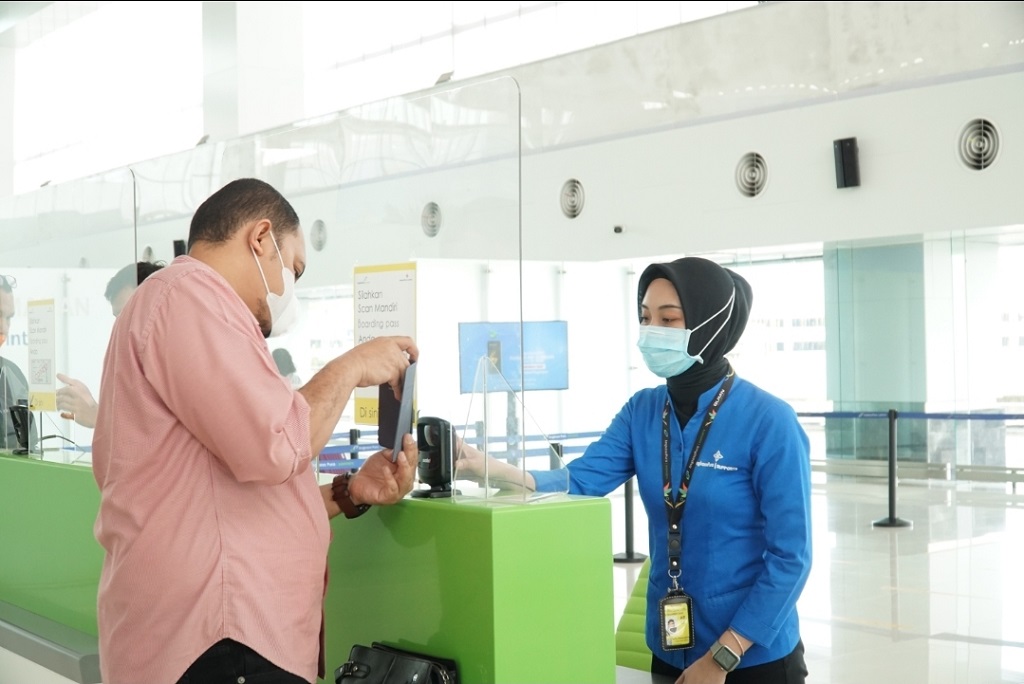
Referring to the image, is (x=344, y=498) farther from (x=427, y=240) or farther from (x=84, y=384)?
(x=84, y=384)

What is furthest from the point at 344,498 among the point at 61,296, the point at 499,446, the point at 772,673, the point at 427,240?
the point at 61,296

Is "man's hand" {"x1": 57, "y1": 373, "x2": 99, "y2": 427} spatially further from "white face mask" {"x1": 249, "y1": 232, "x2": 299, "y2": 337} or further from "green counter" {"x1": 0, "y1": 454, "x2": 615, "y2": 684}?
"white face mask" {"x1": 249, "y1": 232, "x2": 299, "y2": 337}

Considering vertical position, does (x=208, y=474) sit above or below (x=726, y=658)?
above

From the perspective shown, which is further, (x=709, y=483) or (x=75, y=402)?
(x=75, y=402)

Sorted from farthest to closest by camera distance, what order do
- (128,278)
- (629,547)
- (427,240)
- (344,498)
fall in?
(629,547), (128,278), (427,240), (344,498)

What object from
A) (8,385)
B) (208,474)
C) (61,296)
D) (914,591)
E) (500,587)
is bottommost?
(914,591)

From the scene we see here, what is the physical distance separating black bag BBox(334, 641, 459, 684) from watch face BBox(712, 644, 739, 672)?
617 mm

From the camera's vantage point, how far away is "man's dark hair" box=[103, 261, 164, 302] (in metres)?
4.25

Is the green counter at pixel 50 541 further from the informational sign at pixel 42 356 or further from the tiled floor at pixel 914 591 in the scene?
the tiled floor at pixel 914 591

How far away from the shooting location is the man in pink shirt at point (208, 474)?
205 centimetres

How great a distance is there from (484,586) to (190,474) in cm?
67

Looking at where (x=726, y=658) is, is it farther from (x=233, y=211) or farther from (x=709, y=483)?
(x=233, y=211)

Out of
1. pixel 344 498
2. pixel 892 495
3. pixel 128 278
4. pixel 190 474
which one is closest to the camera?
pixel 190 474

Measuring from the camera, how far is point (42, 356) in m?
4.77
